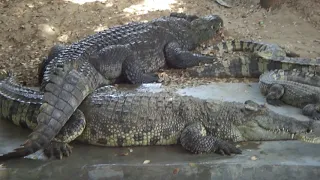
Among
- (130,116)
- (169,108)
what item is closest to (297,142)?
(169,108)

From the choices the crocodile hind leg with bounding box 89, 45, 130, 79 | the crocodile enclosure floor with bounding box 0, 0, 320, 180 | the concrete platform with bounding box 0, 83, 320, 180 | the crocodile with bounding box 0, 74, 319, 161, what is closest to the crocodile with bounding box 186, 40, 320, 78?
the crocodile enclosure floor with bounding box 0, 0, 320, 180

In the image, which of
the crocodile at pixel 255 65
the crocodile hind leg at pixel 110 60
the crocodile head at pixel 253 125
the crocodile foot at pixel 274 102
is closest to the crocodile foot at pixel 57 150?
the crocodile head at pixel 253 125

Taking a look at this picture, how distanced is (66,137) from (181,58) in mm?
2559

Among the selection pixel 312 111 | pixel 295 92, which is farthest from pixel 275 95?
pixel 312 111

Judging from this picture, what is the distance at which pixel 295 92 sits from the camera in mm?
4934

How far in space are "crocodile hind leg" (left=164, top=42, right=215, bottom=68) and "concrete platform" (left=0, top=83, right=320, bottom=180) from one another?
2.26 m

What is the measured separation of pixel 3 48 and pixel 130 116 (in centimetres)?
341

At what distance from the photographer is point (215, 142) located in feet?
13.6

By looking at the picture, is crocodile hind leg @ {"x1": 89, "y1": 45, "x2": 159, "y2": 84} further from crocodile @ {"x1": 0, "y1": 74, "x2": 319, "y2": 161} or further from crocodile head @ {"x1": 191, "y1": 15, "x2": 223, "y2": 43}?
crocodile head @ {"x1": 191, "y1": 15, "x2": 223, "y2": 43}

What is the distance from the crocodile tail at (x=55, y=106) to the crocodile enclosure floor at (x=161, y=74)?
199mm

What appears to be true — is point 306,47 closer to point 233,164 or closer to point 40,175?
point 233,164

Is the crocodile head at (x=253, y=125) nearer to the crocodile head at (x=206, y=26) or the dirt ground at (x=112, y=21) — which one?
the dirt ground at (x=112, y=21)

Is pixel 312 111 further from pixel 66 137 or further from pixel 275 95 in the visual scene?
pixel 66 137

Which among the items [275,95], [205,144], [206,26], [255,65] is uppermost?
[206,26]
